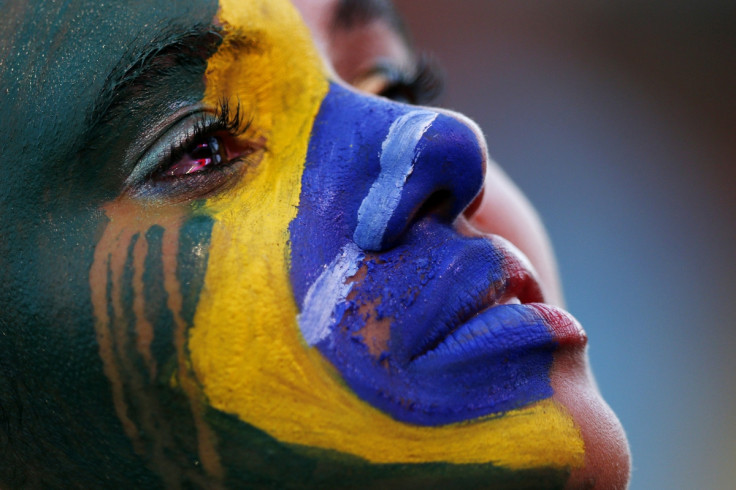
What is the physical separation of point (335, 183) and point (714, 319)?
4277mm

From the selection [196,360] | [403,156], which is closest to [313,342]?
[196,360]

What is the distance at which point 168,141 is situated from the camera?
3.47 feet

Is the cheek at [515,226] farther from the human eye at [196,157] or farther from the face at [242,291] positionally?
the human eye at [196,157]

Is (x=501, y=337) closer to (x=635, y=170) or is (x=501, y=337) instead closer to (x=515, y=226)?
(x=515, y=226)

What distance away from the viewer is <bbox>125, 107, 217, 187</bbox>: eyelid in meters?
1.05

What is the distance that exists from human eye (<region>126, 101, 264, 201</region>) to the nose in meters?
0.19

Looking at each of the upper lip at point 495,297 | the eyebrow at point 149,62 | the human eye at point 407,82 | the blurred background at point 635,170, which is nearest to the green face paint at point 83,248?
the eyebrow at point 149,62

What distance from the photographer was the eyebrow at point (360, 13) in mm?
1352

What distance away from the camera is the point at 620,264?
15.1 feet

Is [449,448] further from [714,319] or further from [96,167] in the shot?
[714,319]

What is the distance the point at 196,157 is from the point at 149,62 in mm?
140

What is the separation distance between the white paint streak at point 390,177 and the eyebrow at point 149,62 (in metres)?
0.28

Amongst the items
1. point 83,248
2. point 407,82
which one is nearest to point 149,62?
point 83,248

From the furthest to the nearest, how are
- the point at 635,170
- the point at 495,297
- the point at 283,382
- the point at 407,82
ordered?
the point at 635,170
the point at 407,82
the point at 495,297
the point at 283,382
